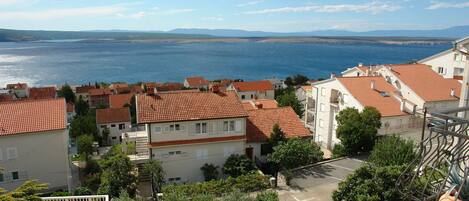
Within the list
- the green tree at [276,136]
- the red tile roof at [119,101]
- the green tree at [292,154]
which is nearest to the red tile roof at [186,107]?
the green tree at [276,136]

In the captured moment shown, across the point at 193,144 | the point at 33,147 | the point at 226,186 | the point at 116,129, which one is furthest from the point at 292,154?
the point at 116,129

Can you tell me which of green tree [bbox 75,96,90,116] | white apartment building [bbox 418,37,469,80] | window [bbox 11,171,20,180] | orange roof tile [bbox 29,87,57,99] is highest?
white apartment building [bbox 418,37,469,80]

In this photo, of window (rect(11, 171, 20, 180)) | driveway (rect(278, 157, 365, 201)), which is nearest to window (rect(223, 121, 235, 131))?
driveway (rect(278, 157, 365, 201))

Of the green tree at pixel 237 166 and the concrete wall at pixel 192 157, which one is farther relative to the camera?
the concrete wall at pixel 192 157

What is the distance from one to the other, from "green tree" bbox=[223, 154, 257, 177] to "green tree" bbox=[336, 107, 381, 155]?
908cm

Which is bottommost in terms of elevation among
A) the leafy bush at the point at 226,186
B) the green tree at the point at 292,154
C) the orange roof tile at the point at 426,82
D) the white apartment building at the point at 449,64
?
the leafy bush at the point at 226,186

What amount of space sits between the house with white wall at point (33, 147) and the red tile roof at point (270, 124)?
15368mm

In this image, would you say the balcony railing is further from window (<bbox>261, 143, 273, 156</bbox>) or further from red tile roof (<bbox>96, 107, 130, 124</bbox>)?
red tile roof (<bbox>96, 107, 130, 124</bbox>)

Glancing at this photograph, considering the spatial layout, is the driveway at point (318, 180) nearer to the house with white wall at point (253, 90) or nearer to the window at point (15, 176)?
the window at point (15, 176)

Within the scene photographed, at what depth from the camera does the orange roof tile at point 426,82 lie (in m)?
40.8

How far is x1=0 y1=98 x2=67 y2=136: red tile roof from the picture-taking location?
91.5 ft

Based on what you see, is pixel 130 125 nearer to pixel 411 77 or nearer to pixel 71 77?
pixel 411 77

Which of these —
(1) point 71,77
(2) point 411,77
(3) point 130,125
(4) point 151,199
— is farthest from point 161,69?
(4) point 151,199

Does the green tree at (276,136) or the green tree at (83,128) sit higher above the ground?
the green tree at (276,136)
